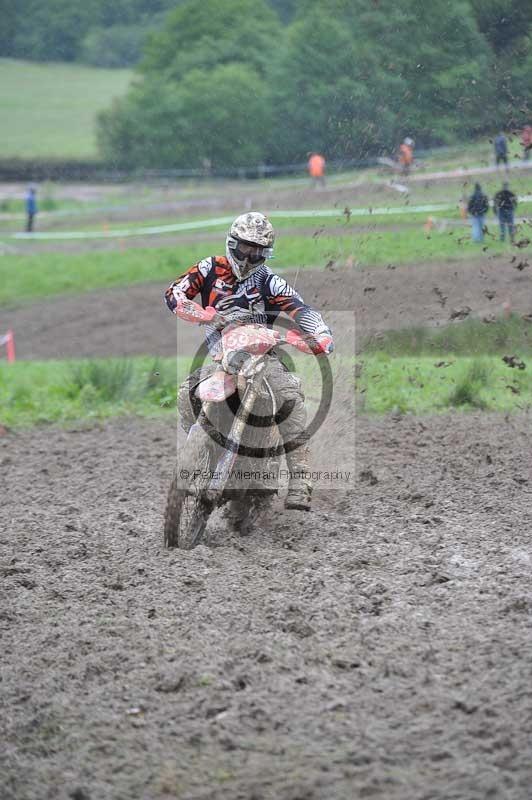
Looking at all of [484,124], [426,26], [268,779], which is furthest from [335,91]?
[268,779]

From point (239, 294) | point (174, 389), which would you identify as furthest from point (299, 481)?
A: point (174, 389)

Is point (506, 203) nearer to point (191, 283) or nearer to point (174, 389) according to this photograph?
point (174, 389)

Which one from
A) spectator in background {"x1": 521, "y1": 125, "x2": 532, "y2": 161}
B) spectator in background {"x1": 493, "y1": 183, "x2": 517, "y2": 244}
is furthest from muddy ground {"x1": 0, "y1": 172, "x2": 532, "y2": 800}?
spectator in background {"x1": 493, "y1": 183, "x2": 517, "y2": 244}

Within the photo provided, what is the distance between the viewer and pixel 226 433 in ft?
24.3

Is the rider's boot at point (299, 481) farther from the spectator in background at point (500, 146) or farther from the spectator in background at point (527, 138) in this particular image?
the spectator in background at point (500, 146)

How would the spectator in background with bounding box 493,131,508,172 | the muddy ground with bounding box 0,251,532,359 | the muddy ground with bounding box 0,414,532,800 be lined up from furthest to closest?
the muddy ground with bounding box 0,251,532,359
the spectator in background with bounding box 493,131,508,172
the muddy ground with bounding box 0,414,532,800

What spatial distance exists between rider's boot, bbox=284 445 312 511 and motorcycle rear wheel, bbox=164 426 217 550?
621 millimetres

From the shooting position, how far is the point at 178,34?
46438 mm

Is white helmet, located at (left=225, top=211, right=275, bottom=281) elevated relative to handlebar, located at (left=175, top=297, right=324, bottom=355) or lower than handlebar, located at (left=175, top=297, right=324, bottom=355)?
elevated

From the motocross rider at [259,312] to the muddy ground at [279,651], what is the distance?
0.51m

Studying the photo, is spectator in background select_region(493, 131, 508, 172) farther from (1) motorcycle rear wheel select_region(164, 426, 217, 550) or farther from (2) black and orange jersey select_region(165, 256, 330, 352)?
(1) motorcycle rear wheel select_region(164, 426, 217, 550)

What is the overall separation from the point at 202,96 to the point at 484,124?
95.3 ft

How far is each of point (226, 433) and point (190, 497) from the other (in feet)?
1.67

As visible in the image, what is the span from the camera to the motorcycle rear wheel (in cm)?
721
